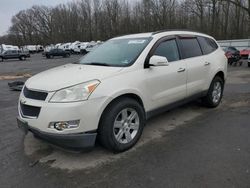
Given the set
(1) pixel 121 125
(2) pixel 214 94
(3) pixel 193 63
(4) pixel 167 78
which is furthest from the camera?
(2) pixel 214 94

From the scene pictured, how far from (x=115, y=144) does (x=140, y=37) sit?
2.10 metres

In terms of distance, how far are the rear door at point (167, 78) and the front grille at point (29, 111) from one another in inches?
69.3

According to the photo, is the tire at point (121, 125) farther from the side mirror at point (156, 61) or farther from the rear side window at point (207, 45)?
the rear side window at point (207, 45)

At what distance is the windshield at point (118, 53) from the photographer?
168 inches

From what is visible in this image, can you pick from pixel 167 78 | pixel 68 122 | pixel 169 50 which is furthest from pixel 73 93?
pixel 169 50

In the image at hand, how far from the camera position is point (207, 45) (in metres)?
5.98

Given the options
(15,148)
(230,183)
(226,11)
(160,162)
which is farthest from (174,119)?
(226,11)

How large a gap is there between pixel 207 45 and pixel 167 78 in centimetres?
203

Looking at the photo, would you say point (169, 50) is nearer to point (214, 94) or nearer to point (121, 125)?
point (121, 125)

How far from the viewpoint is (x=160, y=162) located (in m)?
3.57

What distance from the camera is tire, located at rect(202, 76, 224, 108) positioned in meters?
5.96

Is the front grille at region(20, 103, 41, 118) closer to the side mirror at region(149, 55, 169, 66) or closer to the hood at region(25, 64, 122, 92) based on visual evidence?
the hood at region(25, 64, 122, 92)

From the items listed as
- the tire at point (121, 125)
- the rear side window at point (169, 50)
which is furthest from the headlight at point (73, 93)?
the rear side window at point (169, 50)

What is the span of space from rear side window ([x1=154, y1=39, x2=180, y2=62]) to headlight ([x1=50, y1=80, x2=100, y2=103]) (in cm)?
163
